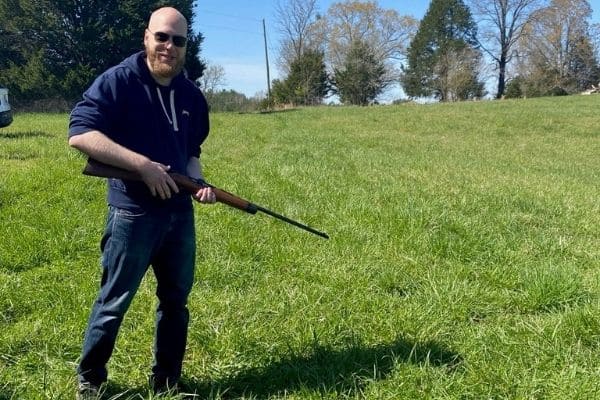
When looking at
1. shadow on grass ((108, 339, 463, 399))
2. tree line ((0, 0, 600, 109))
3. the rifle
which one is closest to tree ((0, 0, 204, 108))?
tree line ((0, 0, 600, 109))

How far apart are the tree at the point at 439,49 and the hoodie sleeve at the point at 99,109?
61.0 m

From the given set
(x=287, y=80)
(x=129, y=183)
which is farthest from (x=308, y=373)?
(x=287, y=80)

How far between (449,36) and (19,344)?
6569 cm

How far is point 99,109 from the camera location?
2.46 m

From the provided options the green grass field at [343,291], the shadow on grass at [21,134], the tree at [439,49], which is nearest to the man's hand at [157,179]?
the green grass field at [343,291]

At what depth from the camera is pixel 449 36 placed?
6262 cm

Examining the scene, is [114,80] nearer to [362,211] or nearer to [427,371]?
[427,371]

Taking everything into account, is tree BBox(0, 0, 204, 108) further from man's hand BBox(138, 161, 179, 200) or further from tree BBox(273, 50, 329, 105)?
man's hand BBox(138, 161, 179, 200)

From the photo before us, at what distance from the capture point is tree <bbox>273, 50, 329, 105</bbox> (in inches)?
1938

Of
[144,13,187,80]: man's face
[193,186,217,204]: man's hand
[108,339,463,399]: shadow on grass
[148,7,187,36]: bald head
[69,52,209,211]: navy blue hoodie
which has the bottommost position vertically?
[108,339,463,399]: shadow on grass

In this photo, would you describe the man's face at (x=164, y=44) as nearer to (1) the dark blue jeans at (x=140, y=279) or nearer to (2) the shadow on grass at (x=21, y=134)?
(1) the dark blue jeans at (x=140, y=279)

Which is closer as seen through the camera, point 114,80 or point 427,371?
point 114,80

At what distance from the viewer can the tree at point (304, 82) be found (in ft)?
161

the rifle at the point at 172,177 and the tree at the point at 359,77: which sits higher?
the tree at the point at 359,77
